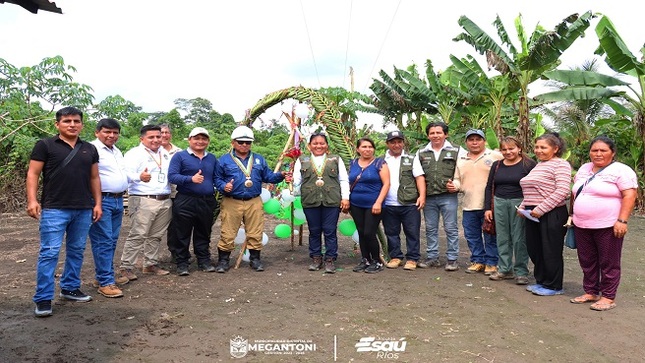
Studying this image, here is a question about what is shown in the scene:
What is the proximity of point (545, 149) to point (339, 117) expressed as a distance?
262 cm

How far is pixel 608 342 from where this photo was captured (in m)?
3.58

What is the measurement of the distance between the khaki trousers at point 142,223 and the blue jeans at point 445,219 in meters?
3.02

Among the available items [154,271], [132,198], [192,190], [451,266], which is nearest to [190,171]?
[192,190]

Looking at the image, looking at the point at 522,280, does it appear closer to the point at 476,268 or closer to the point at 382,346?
the point at 476,268

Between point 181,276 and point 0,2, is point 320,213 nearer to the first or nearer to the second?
point 181,276

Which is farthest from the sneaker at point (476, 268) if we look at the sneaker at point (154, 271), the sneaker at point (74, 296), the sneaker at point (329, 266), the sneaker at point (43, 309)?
the sneaker at point (43, 309)

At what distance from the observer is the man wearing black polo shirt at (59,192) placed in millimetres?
3969

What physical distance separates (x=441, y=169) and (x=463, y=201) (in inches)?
18.2

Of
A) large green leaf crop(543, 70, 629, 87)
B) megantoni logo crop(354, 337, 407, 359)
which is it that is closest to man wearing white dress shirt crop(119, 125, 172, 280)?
megantoni logo crop(354, 337, 407, 359)

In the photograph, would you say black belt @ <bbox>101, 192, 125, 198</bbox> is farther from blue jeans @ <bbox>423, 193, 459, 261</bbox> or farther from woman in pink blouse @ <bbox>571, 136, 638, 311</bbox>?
woman in pink blouse @ <bbox>571, 136, 638, 311</bbox>

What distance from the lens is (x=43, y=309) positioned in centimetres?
398

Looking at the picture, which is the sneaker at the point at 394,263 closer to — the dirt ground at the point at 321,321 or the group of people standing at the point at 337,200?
the group of people standing at the point at 337,200

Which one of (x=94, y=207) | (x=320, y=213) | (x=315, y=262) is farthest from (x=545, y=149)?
(x=94, y=207)

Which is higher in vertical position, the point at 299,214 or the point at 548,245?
the point at 299,214
